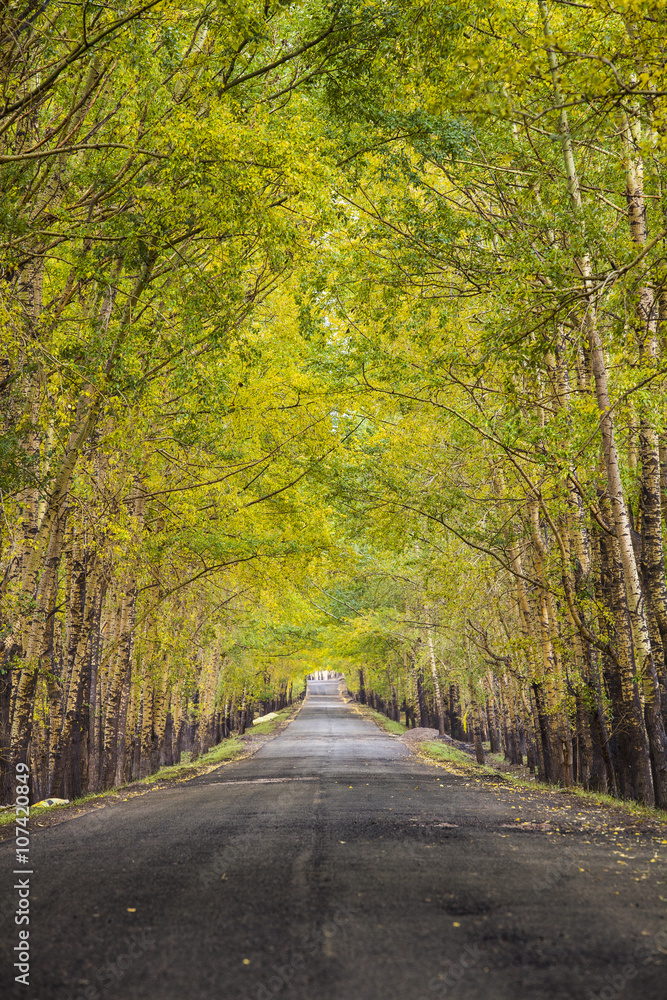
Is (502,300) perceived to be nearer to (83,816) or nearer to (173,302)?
(173,302)

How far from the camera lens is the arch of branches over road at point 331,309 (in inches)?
261

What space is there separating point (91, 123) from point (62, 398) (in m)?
5.43

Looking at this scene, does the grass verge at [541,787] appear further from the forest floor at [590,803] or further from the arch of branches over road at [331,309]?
the arch of branches over road at [331,309]

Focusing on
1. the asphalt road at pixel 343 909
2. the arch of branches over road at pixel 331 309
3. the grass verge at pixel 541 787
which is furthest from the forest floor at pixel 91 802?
the grass verge at pixel 541 787

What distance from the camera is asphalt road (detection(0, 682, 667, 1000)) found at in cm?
316

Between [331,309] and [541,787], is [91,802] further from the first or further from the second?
[331,309]

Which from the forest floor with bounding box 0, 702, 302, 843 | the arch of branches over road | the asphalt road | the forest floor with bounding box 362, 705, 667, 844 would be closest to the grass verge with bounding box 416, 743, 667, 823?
the forest floor with bounding box 362, 705, 667, 844

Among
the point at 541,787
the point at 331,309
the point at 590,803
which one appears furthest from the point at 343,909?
the point at 541,787

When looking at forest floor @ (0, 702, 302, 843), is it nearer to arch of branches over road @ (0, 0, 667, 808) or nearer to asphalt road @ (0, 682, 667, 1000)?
asphalt road @ (0, 682, 667, 1000)

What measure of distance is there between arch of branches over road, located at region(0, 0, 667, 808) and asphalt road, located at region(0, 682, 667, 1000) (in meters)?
3.16

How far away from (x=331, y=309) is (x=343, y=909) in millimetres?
9038

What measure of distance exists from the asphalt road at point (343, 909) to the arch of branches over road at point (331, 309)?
3158mm

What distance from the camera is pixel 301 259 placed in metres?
9.68

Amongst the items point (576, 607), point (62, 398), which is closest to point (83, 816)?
point (62, 398)
